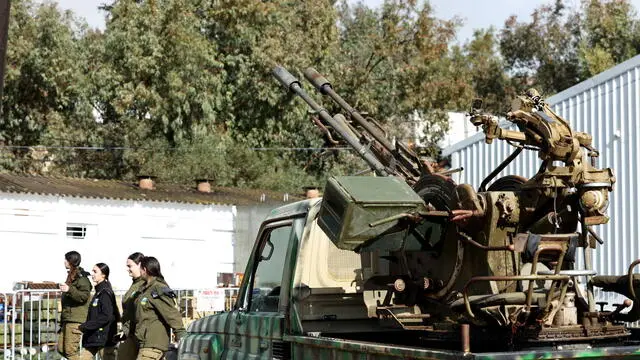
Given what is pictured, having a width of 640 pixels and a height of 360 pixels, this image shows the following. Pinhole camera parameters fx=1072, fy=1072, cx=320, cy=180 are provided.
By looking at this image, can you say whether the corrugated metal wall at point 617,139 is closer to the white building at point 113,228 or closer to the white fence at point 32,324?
the white fence at point 32,324

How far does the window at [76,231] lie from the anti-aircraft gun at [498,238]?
21032mm

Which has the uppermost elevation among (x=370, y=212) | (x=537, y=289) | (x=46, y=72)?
(x=46, y=72)

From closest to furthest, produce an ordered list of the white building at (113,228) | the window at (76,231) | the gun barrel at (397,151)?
the gun barrel at (397,151) → the white building at (113,228) → the window at (76,231)

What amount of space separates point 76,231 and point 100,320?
52.8ft

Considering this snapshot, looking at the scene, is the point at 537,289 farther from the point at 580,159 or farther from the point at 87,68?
the point at 87,68

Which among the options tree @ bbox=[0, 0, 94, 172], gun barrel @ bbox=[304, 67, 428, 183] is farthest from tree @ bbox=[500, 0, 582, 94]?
gun barrel @ bbox=[304, 67, 428, 183]

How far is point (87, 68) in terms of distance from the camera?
4119 cm

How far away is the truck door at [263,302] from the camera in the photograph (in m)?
8.05

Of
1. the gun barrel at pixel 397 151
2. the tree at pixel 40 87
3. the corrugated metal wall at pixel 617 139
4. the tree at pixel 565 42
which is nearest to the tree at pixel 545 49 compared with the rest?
the tree at pixel 565 42

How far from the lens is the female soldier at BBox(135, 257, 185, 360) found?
1055 centimetres

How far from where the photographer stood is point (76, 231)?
2752cm

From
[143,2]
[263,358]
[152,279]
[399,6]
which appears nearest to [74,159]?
[143,2]

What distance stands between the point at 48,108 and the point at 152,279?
3007cm

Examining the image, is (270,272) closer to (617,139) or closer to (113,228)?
(617,139)
